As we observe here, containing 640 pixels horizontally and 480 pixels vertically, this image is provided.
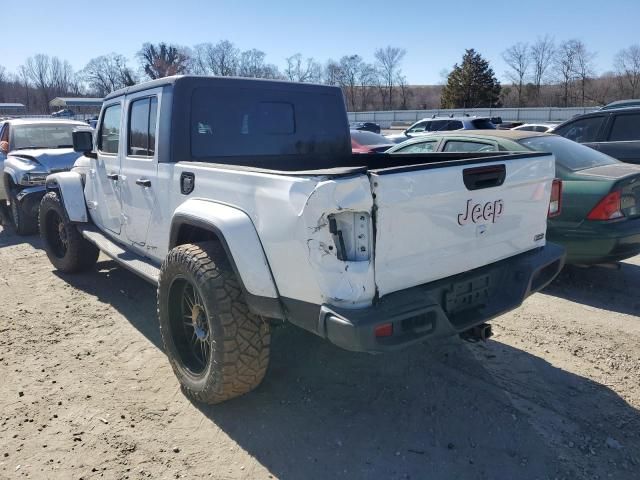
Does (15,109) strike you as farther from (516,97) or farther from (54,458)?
(54,458)

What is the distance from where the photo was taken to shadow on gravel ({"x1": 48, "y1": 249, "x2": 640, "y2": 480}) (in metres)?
2.71

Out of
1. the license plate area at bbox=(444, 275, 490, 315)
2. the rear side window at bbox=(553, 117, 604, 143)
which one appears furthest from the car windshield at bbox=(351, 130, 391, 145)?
the license plate area at bbox=(444, 275, 490, 315)

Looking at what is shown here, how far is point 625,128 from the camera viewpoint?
7.89 m

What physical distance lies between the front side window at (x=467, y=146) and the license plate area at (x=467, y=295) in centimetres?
314

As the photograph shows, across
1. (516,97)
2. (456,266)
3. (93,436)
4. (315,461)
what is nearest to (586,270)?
→ (456,266)

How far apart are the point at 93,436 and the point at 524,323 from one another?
3502 millimetres

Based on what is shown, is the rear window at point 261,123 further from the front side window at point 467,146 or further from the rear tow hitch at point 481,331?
the rear tow hitch at point 481,331

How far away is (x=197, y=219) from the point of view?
311 centimetres

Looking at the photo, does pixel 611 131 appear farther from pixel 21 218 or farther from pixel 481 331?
pixel 21 218

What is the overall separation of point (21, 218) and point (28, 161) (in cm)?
93

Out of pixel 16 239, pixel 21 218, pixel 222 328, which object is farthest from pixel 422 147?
pixel 16 239

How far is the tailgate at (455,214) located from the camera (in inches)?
98.8

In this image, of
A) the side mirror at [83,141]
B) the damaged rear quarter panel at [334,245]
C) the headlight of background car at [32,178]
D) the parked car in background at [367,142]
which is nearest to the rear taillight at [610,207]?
the damaged rear quarter panel at [334,245]

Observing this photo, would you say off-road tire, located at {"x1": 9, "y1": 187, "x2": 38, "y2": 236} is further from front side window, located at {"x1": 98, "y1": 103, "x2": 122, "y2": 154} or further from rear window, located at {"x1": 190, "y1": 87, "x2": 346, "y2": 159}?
rear window, located at {"x1": 190, "y1": 87, "x2": 346, "y2": 159}
